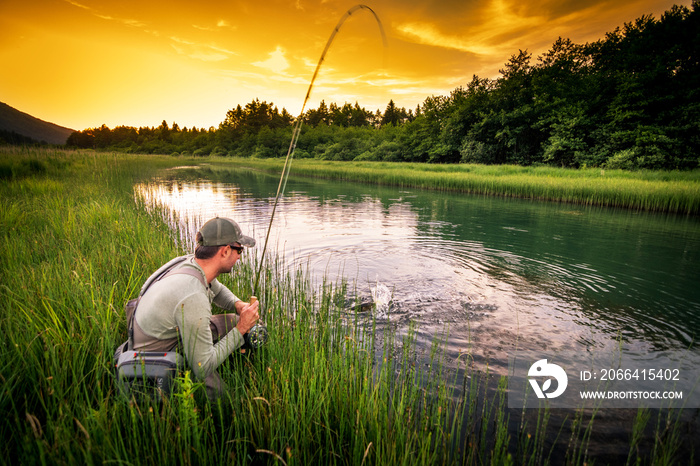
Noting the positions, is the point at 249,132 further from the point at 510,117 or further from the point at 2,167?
the point at 2,167

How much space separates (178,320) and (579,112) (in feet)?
144

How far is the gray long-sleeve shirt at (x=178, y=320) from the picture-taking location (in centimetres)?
229

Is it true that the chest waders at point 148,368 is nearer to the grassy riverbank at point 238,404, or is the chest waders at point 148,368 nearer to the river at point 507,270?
the grassy riverbank at point 238,404

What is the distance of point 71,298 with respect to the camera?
3.21 metres

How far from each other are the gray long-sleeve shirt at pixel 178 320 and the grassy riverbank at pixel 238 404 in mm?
258

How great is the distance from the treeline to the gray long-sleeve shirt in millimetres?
38859

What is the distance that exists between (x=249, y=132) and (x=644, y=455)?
101 m

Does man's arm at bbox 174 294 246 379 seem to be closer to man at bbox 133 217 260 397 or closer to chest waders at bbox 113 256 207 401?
man at bbox 133 217 260 397

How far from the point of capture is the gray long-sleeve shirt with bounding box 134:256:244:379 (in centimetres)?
229

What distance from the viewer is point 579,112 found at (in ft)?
115

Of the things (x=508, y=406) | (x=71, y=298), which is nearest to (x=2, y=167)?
(x=71, y=298)

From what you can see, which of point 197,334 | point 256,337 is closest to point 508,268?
point 256,337

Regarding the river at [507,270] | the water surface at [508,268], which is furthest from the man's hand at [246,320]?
the water surface at [508,268]

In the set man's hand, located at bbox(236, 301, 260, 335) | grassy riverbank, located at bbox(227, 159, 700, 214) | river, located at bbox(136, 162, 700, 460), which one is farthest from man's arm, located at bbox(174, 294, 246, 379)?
grassy riverbank, located at bbox(227, 159, 700, 214)
